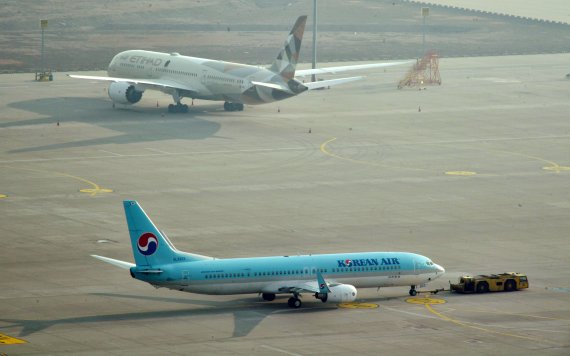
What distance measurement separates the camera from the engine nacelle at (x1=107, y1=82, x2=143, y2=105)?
529ft

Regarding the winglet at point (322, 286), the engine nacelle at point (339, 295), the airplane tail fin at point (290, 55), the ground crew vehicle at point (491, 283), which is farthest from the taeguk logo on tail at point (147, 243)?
the airplane tail fin at point (290, 55)

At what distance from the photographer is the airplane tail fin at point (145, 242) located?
8106cm

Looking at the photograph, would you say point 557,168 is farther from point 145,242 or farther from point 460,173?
point 145,242

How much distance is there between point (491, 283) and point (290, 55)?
67.9 metres

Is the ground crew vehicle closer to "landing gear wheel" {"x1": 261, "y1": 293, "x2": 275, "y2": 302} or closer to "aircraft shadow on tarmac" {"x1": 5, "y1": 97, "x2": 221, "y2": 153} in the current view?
"landing gear wheel" {"x1": 261, "y1": 293, "x2": 275, "y2": 302}

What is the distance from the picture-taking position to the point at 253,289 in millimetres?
82250

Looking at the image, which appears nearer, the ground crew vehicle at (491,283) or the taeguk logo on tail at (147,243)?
the taeguk logo on tail at (147,243)

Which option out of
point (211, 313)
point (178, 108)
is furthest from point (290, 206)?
point (178, 108)

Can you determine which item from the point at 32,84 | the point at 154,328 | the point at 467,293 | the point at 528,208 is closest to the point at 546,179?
the point at 528,208

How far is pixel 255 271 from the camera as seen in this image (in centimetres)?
8188

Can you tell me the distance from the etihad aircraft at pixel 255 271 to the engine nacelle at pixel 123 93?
262 ft

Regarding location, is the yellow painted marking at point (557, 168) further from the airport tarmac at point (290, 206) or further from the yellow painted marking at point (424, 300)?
the yellow painted marking at point (424, 300)

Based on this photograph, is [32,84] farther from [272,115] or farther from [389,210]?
[389,210]

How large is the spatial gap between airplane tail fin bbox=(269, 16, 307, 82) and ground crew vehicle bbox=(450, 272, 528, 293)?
2643 inches
